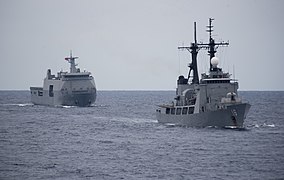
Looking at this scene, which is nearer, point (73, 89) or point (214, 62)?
point (214, 62)

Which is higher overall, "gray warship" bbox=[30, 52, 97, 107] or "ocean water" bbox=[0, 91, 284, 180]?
"gray warship" bbox=[30, 52, 97, 107]

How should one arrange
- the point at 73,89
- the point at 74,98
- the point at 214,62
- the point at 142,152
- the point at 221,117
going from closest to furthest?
the point at 142,152
the point at 221,117
the point at 214,62
the point at 73,89
the point at 74,98

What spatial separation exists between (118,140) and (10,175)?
20236 mm

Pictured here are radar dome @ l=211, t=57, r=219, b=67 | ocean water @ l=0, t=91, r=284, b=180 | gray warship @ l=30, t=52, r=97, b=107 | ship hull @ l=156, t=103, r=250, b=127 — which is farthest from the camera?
gray warship @ l=30, t=52, r=97, b=107

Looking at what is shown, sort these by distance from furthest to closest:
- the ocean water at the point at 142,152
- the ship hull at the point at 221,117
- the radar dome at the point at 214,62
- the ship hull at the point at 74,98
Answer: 1. the ship hull at the point at 74,98
2. the radar dome at the point at 214,62
3. the ship hull at the point at 221,117
4. the ocean water at the point at 142,152

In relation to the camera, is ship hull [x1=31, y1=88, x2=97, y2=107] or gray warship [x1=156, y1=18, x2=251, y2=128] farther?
ship hull [x1=31, y1=88, x2=97, y2=107]

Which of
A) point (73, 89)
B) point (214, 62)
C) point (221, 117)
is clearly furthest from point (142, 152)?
point (73, 89)

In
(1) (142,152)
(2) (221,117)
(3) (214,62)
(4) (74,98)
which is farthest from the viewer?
(4) (74,98)

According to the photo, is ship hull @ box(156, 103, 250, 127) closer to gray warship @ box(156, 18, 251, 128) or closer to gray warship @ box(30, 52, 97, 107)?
gray warship @ box(156, 18, 251, 128)

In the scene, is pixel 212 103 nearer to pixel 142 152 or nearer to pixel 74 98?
pixel 142 152

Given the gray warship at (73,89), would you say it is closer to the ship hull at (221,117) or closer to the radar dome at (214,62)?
the ship hull at (221,117)

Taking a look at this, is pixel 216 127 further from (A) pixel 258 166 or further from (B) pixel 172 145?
(A) pixel 258 166

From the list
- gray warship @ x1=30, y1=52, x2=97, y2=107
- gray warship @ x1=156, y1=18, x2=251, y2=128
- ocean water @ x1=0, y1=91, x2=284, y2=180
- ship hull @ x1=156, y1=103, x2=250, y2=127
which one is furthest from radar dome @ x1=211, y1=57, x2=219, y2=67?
gray warship @ x1=30, y1=52, x2=97, y2=107

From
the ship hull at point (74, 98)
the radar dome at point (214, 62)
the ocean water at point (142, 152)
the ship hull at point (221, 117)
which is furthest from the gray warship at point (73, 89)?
the radar dome at point (214, 62)
